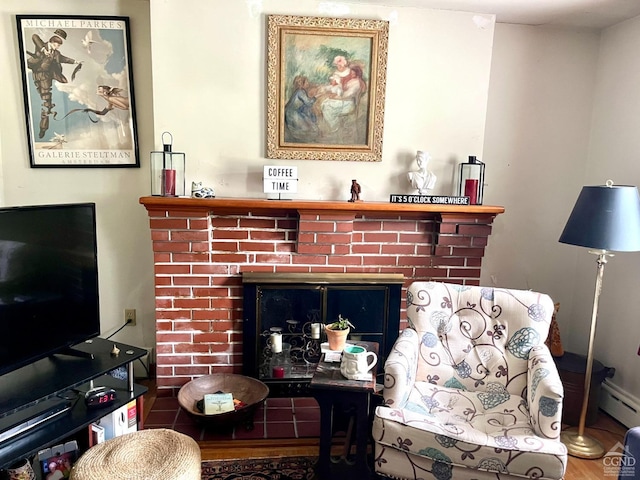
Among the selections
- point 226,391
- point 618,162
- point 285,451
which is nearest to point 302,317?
point 226,391

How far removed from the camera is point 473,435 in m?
1.60

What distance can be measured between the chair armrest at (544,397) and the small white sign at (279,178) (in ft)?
4.69

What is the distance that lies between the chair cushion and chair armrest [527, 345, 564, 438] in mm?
40

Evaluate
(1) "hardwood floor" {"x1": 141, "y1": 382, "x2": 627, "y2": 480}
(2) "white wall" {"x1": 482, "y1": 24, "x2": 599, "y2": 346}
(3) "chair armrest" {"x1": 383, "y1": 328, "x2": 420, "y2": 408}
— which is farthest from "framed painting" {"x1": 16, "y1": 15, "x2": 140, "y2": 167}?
(2) "white wall" {"x1": 482, "y1": 24, "x2": 599, "y2": 346}

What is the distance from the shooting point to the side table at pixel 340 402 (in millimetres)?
1719

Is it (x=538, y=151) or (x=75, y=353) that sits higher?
(x=538, y=151)

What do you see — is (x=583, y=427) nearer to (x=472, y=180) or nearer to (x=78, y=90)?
(x=472, y=180)

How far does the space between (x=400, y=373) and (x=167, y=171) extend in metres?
1.52

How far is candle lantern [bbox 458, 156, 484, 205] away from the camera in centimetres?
251

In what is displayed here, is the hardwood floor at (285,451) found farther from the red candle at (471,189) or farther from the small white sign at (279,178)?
the red candle at (471,189)

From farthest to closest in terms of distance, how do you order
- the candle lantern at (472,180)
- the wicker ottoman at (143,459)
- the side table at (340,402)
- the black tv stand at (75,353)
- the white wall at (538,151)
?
1. the white wall at (538,151)
2. the candle lantern at (472,180)
3. the black tv stand at (75,353)
4. the side table at (340,402)
5. the wicker ottoman at (143,459)

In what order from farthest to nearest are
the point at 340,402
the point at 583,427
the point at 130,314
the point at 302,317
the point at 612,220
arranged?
the point at 130,314
the point at 302,317
the point at 583,427
the point at 612,220
the point at 340,402

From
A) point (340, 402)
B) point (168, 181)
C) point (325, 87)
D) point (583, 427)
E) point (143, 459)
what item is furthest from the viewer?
point (325, 87)

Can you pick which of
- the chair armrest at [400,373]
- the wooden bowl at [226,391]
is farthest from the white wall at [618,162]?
the wooden bowl at [226,391]
